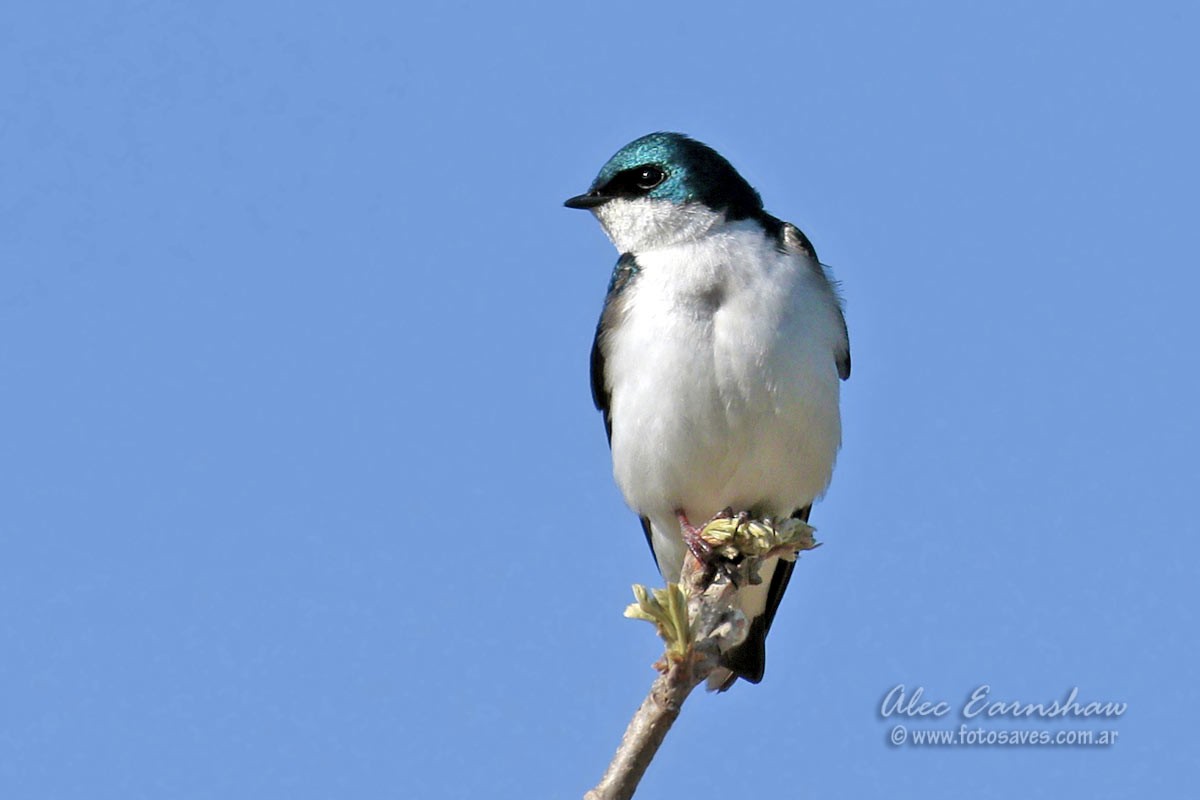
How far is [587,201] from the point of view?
8484 millimetres

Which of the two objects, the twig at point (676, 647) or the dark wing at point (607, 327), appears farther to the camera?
the dark wing at point (607, 327)

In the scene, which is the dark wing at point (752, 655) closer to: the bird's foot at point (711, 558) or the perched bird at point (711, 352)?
the perched bird at point (711, 352)

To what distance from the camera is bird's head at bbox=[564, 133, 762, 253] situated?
819 centimetres

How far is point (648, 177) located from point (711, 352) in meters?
1.29

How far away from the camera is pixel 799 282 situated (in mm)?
7812

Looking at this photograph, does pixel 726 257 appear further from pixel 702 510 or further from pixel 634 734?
pixel 634 734

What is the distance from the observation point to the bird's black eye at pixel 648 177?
837 centimetres

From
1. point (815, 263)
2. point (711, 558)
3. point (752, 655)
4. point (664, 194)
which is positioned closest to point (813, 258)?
point (815, 263)

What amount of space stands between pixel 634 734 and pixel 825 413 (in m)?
3.78

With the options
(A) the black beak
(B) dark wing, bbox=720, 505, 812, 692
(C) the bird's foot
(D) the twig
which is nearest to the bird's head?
(A) the black beak

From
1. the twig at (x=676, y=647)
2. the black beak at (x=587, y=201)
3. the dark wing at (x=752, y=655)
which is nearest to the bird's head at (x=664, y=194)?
the black beak at (x=587, y=201)

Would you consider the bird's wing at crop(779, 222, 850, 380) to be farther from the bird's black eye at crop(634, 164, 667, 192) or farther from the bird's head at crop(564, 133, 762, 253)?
the bird's black eye at crop(634, 164, 667, 192)

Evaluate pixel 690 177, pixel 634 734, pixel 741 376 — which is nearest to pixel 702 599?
pixel 634 734

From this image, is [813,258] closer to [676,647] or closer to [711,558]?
[711,558]
